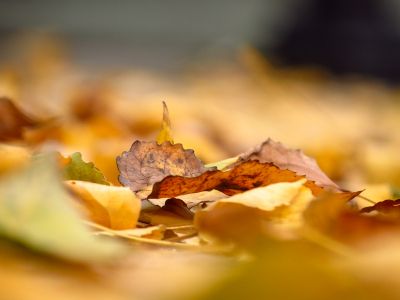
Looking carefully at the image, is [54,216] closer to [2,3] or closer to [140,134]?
[140,134]

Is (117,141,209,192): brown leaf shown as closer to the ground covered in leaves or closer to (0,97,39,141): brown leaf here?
the ground covered in leaves

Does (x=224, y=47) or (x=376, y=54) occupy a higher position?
(x=224, y=47)

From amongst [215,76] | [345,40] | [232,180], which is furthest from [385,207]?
[345,40]

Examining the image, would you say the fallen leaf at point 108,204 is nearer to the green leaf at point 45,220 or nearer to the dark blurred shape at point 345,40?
the green leaf at point 45,220

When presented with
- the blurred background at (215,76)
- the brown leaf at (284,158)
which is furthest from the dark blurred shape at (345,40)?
the brown leaf at (284,158)

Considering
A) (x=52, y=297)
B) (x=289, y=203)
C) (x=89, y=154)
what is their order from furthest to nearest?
(x=89, y=154) → (x=289, y=203) → (x=52, y=297)

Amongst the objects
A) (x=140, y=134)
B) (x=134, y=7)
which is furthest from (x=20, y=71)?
(x=134, y=7)

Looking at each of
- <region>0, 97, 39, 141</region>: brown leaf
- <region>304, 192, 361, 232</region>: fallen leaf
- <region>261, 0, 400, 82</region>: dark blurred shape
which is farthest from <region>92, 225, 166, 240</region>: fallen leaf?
<region>261, 0, 400, 82</region>: dark blurred shape
